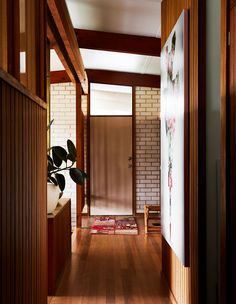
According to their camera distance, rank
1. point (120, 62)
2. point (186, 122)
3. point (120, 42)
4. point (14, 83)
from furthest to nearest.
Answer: point (120, 62)
point (120, 42)
point (186, 122)
point (14, 83)

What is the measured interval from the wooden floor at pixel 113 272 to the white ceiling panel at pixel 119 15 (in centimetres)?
268

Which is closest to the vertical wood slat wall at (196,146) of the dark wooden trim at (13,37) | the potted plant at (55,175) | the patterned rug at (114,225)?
the dark wooden trim at (13,37)

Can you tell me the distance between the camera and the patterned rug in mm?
4996

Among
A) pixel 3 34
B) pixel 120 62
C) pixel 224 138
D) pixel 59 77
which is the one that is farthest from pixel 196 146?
pixel 59 77

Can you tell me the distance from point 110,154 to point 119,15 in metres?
3.33

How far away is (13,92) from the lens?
1221 millimetres

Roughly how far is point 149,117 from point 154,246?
9.93 ft

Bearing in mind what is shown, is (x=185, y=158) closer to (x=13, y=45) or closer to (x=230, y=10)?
Answer: (x=230, y=10)

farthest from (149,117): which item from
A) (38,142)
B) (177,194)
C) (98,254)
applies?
(38,142)

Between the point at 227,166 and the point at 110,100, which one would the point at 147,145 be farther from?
the point at 227,166

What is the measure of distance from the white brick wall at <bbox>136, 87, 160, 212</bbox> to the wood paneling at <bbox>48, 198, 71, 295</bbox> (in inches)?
114

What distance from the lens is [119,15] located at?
370 cm

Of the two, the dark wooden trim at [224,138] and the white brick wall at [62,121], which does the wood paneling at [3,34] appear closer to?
the dark wooden trim at [224,138]

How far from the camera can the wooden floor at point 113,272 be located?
8.94ft
